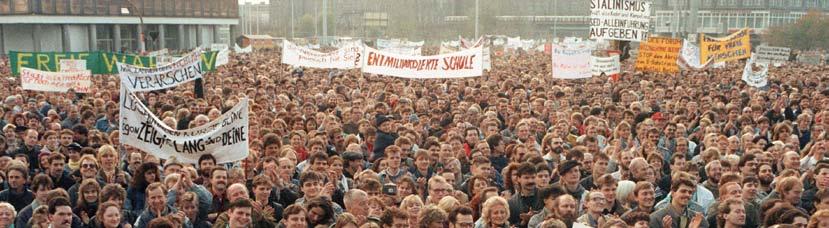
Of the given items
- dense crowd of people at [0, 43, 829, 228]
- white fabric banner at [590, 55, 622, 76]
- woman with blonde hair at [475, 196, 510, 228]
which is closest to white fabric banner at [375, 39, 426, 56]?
white fabric banner at [590, 55, 622, 76]

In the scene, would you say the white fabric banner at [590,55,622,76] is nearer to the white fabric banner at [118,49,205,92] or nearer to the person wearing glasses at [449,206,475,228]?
the white fabric banner at [118,49,205,92]

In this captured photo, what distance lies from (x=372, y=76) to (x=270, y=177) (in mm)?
17461

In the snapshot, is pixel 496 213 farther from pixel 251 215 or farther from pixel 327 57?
pixel 327 57

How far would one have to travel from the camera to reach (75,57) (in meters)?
20.4

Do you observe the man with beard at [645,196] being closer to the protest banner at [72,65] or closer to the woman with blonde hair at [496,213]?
the woman with blonde hair at [496,213]

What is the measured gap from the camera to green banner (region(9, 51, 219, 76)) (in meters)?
19.4

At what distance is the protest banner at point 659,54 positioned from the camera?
2208cm

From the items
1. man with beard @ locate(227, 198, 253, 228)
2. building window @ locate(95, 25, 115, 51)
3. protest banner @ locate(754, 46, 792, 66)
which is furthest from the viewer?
building window @ locate(95, 25, 115, 51)

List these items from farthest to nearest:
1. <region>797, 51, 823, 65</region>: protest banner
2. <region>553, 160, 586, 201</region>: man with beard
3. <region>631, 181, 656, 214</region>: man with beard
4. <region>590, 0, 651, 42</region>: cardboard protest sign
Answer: <region>797, 51, 823, 65</region>: protest banner → <region>590, 0, 651, 42</region>: cardboard protest sign → <region>553, 160, 586, 201</region>: man with beard → <region>631, 181, 656, 214</region>: man with beard

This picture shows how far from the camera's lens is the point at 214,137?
358 inches

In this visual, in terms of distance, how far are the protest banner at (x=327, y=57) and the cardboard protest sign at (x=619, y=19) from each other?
6.33 metres

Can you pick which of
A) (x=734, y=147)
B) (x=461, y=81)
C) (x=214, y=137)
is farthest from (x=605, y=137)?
(x=461, y=81)

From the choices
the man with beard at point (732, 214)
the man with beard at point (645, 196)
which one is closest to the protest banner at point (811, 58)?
the man with beard at point (645, 196)

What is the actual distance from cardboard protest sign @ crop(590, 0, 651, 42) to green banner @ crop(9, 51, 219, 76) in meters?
9.48
